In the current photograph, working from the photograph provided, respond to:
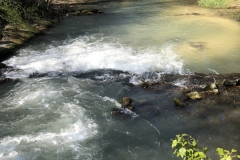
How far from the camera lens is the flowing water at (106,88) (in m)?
7.37

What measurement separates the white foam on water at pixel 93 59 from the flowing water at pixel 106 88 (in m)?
0.05

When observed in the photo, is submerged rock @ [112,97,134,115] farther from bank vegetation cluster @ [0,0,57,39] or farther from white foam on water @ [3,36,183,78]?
bank vegetation cluster @ [0,0,57,39]

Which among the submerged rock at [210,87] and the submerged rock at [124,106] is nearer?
the submerged rock at [124,106]

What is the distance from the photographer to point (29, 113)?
28.8 feet

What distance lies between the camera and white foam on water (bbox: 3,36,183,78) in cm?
1238

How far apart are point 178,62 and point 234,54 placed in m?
3.82

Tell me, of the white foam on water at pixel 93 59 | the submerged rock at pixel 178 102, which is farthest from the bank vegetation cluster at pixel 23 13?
the submerged rock at pixel 178 102

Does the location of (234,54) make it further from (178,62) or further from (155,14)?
(155,14)

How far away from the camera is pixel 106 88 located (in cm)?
1054

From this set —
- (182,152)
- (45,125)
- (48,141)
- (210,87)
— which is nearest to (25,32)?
(45,125)

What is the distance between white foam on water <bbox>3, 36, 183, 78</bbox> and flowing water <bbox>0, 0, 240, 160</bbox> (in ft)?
0.18

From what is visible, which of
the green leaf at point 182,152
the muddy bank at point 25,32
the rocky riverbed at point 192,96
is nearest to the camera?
the green leaf at point 182,152

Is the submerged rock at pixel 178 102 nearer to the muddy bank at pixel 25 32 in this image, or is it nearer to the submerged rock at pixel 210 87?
the submerged rock at pixel 210 87

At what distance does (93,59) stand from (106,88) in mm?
3455
